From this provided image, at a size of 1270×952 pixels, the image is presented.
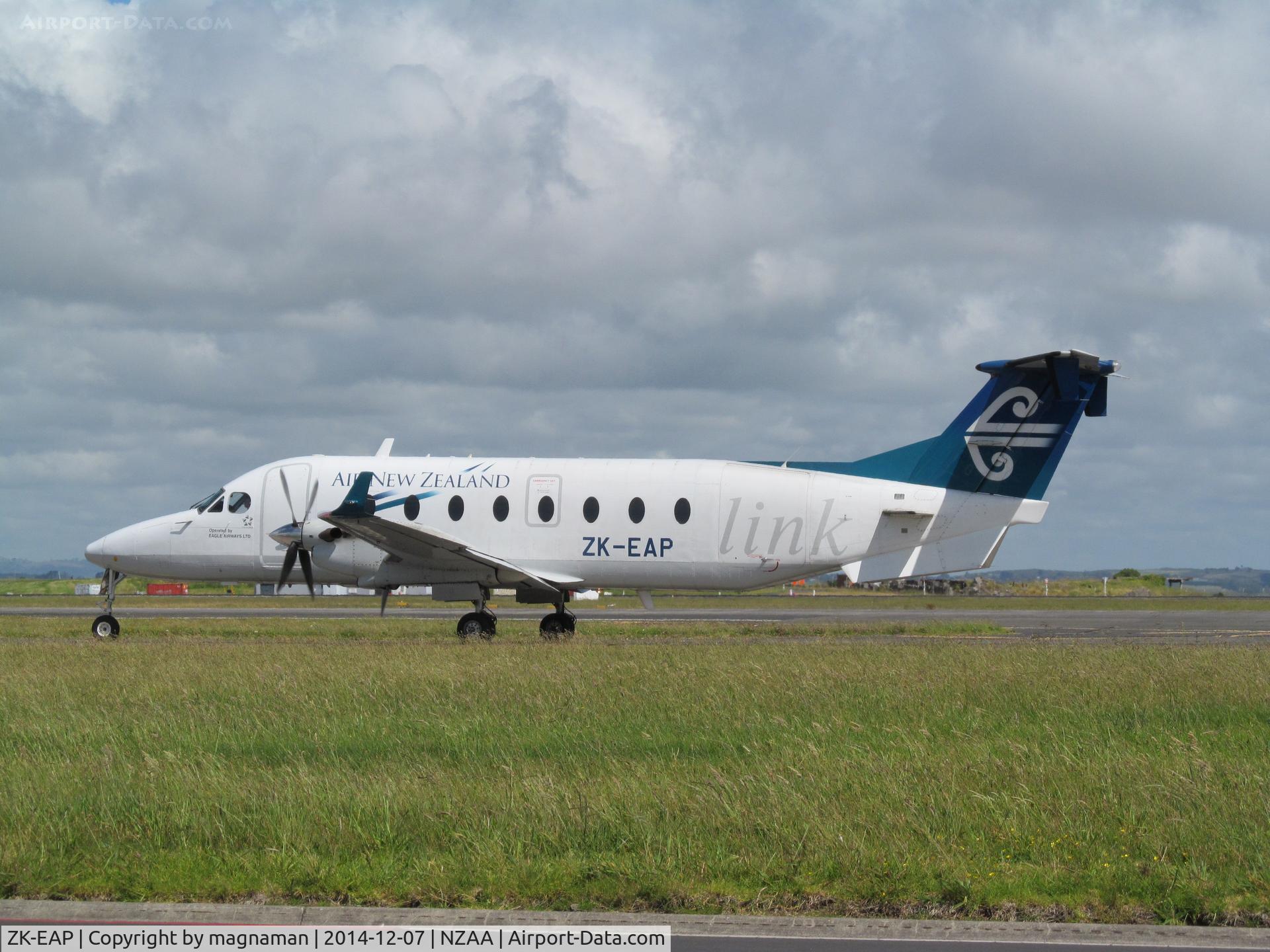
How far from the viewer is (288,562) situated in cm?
2909

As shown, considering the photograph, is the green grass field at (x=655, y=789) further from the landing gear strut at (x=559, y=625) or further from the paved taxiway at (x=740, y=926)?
the landing gear strut at (x=559, y=625)

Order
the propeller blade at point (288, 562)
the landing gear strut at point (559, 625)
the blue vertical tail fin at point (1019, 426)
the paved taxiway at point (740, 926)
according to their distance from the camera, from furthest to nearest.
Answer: the landing gear strut at point (559, 625) < the propeller blade at point (288, 562) < the blue vertical tail fin at point (1019, 426) < the paved taxiway at point (740, 926)

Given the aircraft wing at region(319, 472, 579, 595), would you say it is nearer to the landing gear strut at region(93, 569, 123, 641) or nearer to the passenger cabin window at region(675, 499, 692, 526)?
the passenger cabin window at region(675, 499, 692, 526)

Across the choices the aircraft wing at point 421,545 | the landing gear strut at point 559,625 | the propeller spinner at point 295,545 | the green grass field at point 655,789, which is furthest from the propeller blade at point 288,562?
the green grass field at point 655,789

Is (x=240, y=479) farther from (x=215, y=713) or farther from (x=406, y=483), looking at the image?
(x=215, y=713)

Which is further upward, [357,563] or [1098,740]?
[357,563]

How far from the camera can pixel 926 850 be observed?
28.6 feet

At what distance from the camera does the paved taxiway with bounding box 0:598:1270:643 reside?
3444cm

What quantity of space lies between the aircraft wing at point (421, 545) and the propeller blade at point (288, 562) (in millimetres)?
1340

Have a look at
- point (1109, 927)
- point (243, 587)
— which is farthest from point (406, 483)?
point (243, 587)

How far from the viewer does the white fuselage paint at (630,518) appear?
91.3 ft

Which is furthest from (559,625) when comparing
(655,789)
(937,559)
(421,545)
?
(655,789)

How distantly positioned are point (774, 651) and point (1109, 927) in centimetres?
1642

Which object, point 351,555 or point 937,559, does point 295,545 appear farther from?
point 937,559
